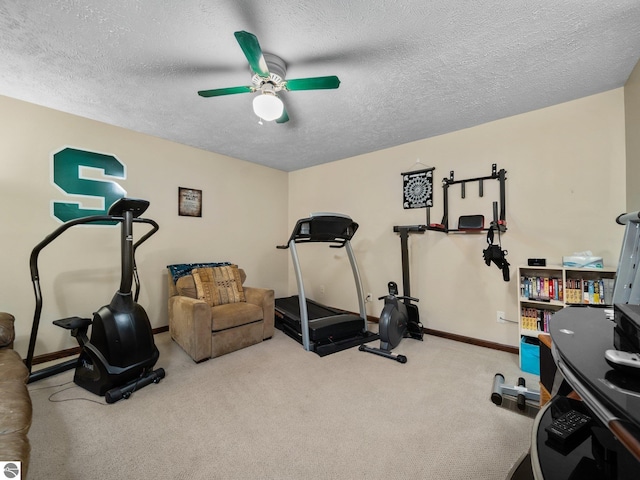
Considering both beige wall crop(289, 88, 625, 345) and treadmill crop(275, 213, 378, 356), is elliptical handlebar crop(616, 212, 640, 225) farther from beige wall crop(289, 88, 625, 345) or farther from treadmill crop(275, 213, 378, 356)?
treadmill crop(275, 213, 378, 356)

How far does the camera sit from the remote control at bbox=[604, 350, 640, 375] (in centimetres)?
57

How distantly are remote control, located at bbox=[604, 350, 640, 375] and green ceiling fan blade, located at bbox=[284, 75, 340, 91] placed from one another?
1.74m

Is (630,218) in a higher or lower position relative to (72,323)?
higher

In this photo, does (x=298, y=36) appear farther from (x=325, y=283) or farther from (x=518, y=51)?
(x=325, y=283)

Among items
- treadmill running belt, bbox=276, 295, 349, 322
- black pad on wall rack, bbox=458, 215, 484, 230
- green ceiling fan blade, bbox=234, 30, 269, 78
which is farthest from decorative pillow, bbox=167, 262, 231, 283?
black pad on wall rack, bbox=458, 215, 484, 230

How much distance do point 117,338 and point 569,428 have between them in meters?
2.56

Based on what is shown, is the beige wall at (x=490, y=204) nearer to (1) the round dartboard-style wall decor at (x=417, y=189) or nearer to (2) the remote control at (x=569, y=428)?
(1) the round dartboard-style wall decor at (x=417, y=189)

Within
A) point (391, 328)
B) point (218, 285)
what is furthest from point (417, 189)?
point (218, 285)

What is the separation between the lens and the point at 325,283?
14.7 feet

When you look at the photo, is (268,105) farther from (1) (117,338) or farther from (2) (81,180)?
(2) (81,180)

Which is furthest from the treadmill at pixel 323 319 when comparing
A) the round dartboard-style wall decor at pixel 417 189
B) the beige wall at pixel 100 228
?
the beige wall at pixel 100 228

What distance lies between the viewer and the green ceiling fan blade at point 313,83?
1681 mm

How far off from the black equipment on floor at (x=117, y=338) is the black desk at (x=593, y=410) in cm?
244

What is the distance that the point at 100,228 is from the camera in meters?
2.93
